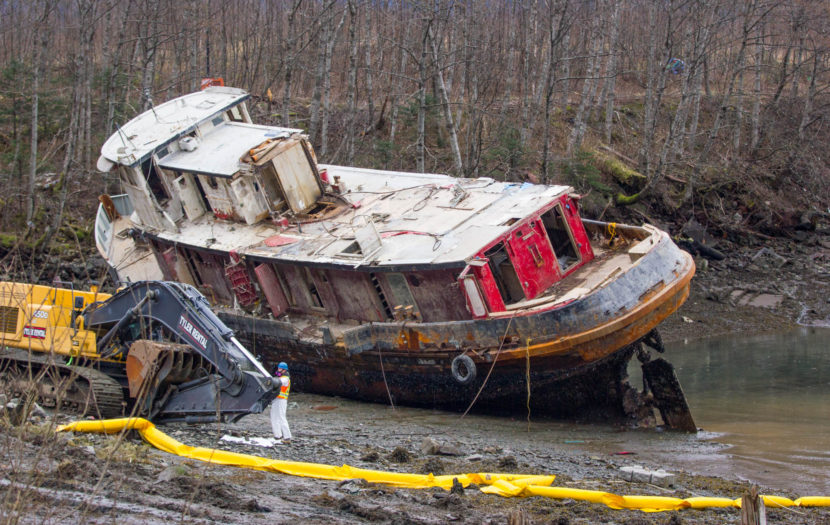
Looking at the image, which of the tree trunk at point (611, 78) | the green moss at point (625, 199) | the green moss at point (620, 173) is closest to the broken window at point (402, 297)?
the green moss at point (625, 199)

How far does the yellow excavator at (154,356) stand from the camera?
10422 mm

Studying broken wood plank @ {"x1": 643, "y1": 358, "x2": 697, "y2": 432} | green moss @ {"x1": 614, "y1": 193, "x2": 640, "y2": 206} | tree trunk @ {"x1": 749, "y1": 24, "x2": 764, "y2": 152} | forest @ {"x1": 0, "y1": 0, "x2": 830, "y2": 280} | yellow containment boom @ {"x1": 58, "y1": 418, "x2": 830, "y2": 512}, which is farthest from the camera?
tree trunk @ {"x1": 749, "y1": 24, "x2": 764, "y2": 152}

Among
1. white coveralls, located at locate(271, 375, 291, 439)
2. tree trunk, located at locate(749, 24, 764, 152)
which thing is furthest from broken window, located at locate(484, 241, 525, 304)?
tree trunk, located at locate(749, 24, 764, 152)

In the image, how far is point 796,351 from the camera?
17.9 meters

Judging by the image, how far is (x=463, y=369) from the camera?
42.3 feet

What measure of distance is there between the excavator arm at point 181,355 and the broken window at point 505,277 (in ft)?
15.1

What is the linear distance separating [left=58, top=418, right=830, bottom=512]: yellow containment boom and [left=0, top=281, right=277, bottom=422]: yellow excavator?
31.7 inches

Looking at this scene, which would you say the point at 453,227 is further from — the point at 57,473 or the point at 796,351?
the point at 796,351

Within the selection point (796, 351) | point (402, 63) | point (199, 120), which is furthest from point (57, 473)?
point (402, 63)

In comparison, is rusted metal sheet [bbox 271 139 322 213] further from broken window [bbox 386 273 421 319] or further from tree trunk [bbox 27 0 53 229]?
tree trunk [bbox 27 0 53 229]

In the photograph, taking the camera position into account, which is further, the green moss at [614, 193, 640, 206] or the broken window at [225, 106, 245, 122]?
the green moss at [614, 193, 640, 206]

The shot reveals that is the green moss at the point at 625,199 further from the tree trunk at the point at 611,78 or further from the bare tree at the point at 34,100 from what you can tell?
the bare tree at the point at 34,100

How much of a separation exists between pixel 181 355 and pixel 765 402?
9586 millimetres

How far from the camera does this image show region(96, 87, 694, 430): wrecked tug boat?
1249cm
